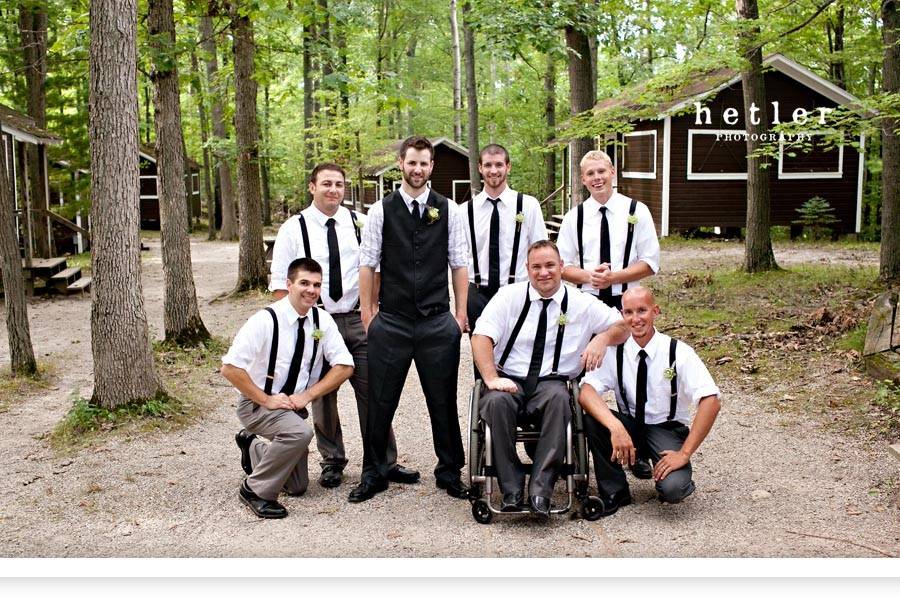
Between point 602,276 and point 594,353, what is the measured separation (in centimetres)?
72

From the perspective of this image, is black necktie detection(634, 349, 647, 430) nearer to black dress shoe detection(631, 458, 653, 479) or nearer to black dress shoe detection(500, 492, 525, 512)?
black dress shoe detection(631, 458, 653, 479)

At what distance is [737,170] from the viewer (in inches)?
909

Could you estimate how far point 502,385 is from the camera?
195 inches

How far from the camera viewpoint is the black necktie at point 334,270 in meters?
5.69

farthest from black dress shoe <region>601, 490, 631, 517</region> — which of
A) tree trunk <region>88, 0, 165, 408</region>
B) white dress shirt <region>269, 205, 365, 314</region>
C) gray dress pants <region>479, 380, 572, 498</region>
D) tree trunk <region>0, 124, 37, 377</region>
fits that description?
tree trunk <region>0, 124, 37, 377</region>

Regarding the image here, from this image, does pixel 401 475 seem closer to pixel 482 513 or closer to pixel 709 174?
pixel 482 513

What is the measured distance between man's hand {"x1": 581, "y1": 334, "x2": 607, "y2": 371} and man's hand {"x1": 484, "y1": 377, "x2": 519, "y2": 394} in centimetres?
40

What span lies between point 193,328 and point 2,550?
5.82m

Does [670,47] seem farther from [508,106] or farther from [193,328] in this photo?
[193,328]

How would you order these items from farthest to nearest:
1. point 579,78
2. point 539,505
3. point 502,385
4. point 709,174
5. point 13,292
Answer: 1. point 709,174
2. point 579,78
3. point 13,292
4. point 502,385
5. point 539,505

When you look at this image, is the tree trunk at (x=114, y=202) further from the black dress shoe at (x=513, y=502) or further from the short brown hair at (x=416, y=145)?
the black dress shoe at (x=513, y=502)

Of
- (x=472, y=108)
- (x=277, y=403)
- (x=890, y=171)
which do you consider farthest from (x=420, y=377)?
(x=472, y=108)

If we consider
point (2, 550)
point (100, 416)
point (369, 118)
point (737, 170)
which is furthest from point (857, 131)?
point (369, 118)

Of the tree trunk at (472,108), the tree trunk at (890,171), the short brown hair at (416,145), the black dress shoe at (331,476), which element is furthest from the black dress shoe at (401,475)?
the tree trunk at (472,108)
